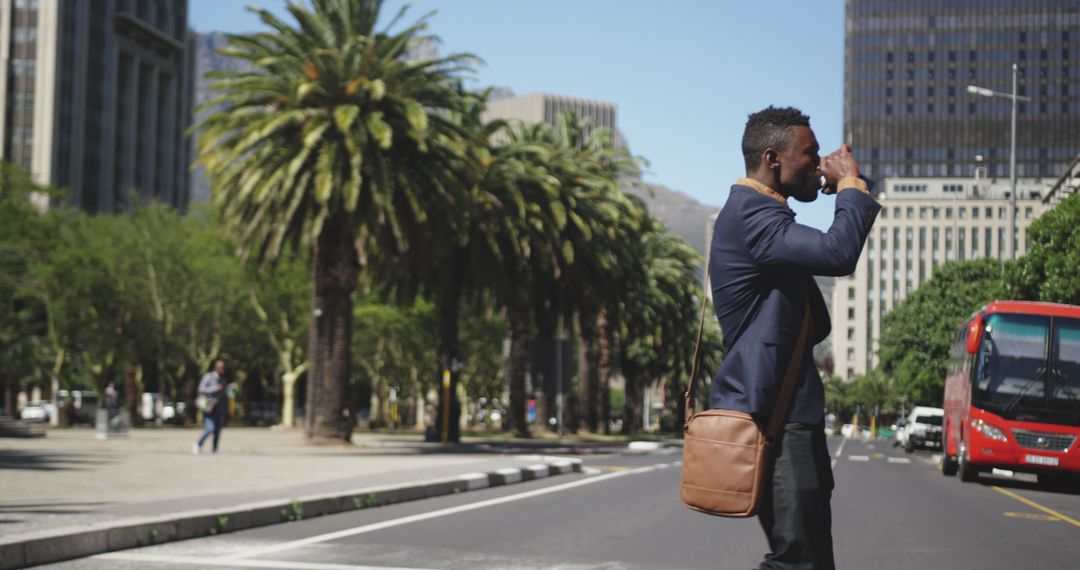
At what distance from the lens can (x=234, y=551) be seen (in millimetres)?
9898

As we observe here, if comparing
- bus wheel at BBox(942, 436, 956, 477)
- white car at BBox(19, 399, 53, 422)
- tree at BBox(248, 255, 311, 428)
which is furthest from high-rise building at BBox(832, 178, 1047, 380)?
bus wheel at BBox(942, 436, 956, 477)

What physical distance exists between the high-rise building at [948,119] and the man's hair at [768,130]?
160343mm

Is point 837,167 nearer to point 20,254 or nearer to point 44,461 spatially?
point 44,461

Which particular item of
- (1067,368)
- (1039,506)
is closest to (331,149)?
(1067,368)

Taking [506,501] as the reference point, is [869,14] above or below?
above

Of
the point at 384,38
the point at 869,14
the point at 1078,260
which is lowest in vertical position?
the point at 1078,260

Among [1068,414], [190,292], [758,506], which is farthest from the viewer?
[190,292]

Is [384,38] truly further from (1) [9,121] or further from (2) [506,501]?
(1) [9,121]

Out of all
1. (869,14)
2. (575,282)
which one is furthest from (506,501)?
(869,14)

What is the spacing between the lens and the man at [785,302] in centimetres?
370

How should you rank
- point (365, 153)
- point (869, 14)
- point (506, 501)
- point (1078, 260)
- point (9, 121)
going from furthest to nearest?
1. point (869, 14)
2. point (9, 121)
3. point (1078, 260)
4. point (365, 153)
5. point (506, 501)

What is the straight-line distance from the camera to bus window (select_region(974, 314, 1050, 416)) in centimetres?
2189

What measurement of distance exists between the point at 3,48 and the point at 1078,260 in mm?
84094

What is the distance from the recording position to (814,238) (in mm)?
3719
